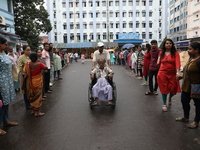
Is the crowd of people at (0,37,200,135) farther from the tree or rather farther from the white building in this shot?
the white building

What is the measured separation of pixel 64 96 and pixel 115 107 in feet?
7.70

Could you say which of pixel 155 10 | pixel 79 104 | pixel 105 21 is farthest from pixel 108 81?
pixel 155 10

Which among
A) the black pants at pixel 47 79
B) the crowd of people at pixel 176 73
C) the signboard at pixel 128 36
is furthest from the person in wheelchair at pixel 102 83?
the signboard at pixel 128 36

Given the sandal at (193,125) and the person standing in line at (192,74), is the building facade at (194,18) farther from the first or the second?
the sandal at (193,125)

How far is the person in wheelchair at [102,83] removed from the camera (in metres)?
5.03

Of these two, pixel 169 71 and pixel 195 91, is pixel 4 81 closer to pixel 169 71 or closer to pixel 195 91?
pixel 195 91

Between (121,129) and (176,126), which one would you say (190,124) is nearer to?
(176,126)

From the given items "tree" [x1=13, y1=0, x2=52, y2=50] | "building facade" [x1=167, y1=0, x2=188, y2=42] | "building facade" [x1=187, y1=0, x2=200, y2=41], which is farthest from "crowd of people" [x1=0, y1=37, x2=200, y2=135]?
"building facade" [x1=167, y1=0, x2=188, y2=42]

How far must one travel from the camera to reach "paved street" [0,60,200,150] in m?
3.29

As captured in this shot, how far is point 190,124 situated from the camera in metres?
3.95

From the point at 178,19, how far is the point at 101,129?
158ft

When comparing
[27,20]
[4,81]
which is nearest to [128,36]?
[27,20]

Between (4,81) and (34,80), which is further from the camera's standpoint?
(34,80)

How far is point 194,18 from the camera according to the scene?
35.8m
